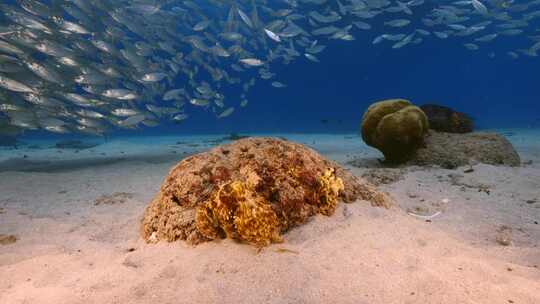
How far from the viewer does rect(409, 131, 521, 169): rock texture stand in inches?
279

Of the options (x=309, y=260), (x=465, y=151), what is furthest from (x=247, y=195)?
(x=465, y=151)

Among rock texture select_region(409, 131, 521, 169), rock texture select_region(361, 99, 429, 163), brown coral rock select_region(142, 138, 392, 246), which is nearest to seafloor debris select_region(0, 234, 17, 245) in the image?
brown coral rock select_region(142, 138, 392, 246)

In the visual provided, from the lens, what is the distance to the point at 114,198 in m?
5.53

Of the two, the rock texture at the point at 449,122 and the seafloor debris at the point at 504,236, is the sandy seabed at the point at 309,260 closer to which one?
the seafloor debris at the point at 504,236

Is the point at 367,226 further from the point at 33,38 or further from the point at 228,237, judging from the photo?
the point at 33,38

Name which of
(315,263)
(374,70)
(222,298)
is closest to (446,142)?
(315,263)

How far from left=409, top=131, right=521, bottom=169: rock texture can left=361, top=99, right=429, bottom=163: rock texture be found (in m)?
0.33

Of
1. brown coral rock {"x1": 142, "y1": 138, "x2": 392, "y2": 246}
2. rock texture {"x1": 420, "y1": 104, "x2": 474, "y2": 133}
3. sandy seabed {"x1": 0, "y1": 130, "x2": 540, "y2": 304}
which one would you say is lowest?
sandy seabed {"x1": 0, "y1": 130, "x2": 540, "y2": 304}

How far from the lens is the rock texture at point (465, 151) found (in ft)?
23.2

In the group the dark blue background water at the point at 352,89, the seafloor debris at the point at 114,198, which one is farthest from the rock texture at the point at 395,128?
the dark blue background water at the point at 352,89

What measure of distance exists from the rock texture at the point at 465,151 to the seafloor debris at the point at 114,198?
664cm

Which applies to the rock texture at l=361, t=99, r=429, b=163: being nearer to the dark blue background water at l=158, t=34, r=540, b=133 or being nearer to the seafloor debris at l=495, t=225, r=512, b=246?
the seafloor debris at l=495, t=225, r=512, b=246

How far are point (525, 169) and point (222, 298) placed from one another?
794cm

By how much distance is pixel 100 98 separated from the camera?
1294 cm
